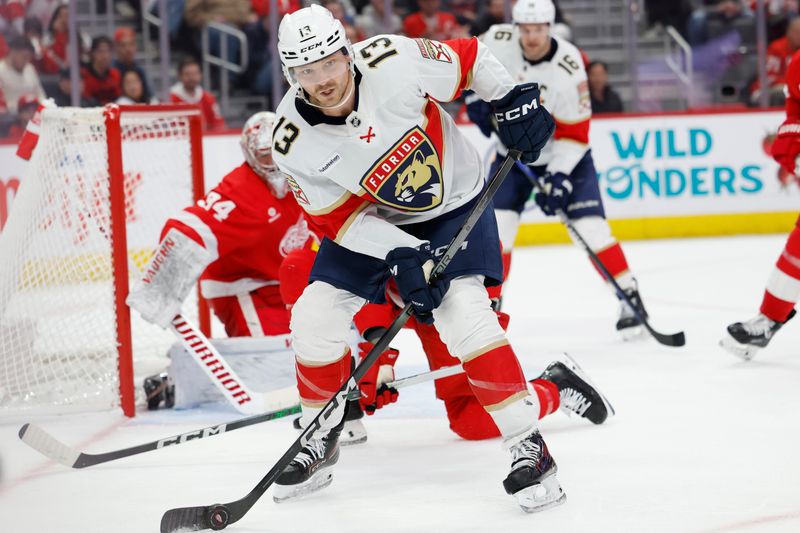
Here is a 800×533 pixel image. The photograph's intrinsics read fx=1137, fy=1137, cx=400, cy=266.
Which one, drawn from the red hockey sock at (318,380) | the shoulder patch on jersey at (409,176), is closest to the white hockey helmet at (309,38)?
the shoulder patch on jersey at (409,176)

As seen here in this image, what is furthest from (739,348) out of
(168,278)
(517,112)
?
(168,278)

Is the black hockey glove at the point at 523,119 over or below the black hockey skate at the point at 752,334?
over

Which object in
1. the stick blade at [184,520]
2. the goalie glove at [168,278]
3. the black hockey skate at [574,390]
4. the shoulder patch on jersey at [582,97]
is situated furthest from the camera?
the shoulder patch on jersey at [582,97]

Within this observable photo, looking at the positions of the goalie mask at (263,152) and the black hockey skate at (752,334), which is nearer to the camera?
the goalie mask at (263,152)

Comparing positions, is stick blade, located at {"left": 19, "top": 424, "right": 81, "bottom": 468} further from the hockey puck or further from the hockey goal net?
the hockey goal net

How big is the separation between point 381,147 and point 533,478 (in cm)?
73

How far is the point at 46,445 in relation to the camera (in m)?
2.47

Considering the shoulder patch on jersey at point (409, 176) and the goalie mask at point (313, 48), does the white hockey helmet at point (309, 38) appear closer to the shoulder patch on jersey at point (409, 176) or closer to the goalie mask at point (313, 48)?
the goalie mask at point (313, 48)

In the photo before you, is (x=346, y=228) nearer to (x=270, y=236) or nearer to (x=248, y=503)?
(x=248, y=503)

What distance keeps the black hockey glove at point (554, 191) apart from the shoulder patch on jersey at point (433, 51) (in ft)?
5.54

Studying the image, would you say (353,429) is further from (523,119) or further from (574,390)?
(523,119)

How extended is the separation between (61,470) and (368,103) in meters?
1.18

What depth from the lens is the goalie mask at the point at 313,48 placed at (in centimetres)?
225

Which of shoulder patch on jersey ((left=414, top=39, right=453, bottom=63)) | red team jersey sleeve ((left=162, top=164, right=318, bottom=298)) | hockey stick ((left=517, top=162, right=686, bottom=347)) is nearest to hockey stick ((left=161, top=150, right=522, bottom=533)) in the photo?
shoulder patch on jersey ((left=414, top=39, right=453, bottom=63))
